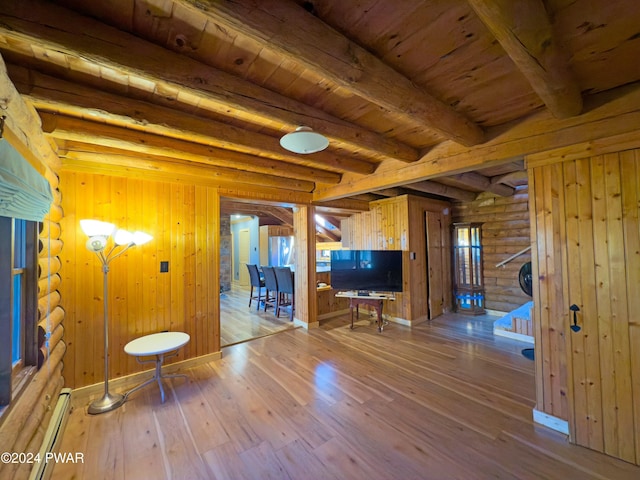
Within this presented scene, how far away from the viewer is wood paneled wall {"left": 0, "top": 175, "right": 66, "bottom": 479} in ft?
4.57

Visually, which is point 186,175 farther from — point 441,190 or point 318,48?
point 441,190

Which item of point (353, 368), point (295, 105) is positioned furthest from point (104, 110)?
point (353, 368)

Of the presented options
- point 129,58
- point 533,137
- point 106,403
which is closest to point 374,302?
point 533,137

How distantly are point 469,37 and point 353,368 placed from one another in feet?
10.2

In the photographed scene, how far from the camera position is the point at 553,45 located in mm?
1211

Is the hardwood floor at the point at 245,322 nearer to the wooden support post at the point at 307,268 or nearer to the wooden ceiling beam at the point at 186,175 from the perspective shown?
the wooden support post at the point at 307,268

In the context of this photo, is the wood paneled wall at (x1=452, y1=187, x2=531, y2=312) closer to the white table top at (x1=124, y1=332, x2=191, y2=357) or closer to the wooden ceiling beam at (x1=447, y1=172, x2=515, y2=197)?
the wooden ceiling beam at (x1=447, y1=172, x2=515, y2=197)

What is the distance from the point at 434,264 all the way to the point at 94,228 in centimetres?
516

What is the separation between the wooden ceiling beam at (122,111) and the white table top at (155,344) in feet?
6.48

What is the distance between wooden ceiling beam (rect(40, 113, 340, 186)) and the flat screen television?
1.98 m

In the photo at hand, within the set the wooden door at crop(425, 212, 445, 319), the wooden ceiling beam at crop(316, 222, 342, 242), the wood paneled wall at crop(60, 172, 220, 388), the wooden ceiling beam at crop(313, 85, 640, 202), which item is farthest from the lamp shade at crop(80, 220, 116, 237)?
the wooden ceiling beam at crop(316, 222, 342, 242)

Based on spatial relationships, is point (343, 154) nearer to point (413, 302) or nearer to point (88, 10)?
point (88, 10)

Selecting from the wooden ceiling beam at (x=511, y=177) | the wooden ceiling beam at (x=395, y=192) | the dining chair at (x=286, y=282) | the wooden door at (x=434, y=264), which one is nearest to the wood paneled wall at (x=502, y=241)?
the wooden door at (x=434, y=264)

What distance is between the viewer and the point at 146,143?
232 centimetres
